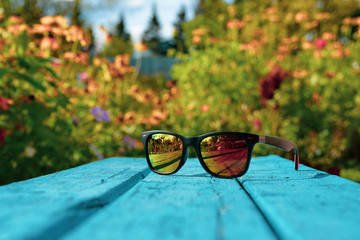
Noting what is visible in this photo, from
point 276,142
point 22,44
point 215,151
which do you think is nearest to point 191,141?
point 215,151

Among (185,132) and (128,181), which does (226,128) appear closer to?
(185,132)

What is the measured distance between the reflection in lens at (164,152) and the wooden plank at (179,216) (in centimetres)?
26

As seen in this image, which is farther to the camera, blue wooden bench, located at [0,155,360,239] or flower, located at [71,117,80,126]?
flower, located at [71,117,80,126]

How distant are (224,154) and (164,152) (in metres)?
0.23

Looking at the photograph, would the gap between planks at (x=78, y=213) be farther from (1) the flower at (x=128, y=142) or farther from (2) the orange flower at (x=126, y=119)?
(2) the orange flower at (x=126, y=119)

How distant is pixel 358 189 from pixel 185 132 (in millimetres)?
2308

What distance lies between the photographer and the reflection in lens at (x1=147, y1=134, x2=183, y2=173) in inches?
45.2

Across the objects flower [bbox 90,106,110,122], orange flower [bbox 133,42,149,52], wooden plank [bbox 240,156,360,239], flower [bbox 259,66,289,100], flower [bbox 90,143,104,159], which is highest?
orange flower [bbox 133,42,149,52]

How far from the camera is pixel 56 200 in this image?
27.2 inches

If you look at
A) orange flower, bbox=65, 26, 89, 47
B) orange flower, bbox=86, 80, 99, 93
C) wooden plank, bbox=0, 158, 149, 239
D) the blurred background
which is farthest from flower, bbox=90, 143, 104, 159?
wooden plank, bbox=0, 158, 149, 239

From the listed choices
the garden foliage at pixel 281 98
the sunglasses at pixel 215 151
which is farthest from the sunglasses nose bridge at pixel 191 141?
the garden foliage at pixel 281 98

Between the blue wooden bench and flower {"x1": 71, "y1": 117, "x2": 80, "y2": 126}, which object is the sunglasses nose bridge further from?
flower {"x1": 71, "y1": 117, "x2": 80, "y2": 126}

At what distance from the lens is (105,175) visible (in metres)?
1.00

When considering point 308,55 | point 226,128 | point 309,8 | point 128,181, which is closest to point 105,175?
point 128,181
